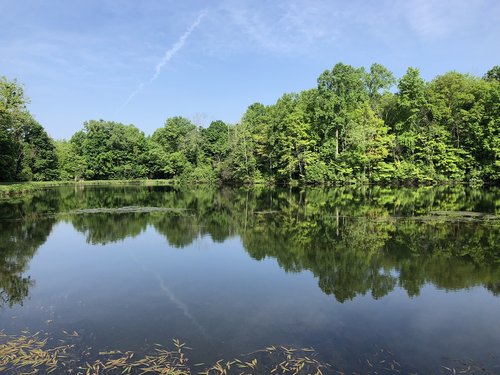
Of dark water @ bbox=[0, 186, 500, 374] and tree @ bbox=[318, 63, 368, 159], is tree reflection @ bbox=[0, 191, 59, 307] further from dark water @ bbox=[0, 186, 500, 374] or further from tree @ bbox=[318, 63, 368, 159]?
tree @ bbox=[318, 63, 368, 159]

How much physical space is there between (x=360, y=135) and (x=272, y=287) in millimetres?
47488

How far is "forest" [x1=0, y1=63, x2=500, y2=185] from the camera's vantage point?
178ft

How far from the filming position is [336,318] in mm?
8375

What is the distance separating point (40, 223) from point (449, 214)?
24.1 metres

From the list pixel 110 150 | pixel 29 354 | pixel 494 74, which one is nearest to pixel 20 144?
pixel 110 150

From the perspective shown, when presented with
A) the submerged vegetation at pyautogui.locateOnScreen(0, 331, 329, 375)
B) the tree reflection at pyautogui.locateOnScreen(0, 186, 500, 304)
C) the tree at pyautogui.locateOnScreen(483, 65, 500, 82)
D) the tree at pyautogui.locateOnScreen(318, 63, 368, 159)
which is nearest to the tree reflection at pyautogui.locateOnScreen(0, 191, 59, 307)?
the tree reflection at pyautogui.locateOnScreen(0, 186, 500, 304)

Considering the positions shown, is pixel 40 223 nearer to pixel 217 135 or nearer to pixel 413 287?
pixel 413 287

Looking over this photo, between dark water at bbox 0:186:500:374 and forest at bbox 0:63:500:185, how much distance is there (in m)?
36.8

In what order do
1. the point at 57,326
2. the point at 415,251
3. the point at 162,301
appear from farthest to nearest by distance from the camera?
the point at 415,251, the point at 162,301, the point at 57,326

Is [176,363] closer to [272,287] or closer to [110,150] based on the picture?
[272,287]

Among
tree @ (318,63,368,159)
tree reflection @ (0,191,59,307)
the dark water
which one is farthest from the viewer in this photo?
tree @ (318,63,368,159)

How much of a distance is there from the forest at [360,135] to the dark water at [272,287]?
3679 cm

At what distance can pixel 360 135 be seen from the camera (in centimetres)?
5472

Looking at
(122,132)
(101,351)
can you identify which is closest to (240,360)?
(101,351)
